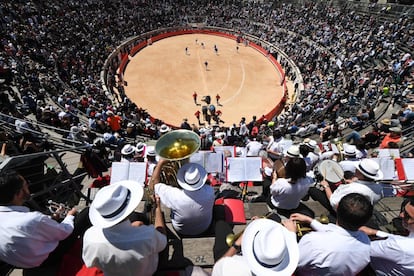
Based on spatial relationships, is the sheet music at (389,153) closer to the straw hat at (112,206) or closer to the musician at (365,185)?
the musician at (365,185)

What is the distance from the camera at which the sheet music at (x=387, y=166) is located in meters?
7.45

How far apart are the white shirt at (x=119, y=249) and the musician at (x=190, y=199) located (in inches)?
45.6

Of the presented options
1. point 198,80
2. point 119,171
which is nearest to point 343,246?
point 119,171

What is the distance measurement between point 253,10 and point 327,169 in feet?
164

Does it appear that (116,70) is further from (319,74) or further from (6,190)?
(6,190)

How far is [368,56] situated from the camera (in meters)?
24.8

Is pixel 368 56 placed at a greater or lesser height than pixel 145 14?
lesser

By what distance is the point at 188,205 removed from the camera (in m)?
4.30

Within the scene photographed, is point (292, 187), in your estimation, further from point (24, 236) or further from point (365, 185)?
point (24, 236)

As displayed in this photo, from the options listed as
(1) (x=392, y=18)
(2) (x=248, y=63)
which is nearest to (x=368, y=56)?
(1) (x=392, y=18)

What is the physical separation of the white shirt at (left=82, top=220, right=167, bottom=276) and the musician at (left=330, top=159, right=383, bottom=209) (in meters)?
3.79

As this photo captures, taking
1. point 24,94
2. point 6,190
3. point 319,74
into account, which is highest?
point 319,74

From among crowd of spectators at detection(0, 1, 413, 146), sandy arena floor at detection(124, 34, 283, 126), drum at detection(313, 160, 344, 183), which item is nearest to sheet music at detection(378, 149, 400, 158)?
drum at detection(313, 160, 344, 183)

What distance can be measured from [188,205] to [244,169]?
10.6ft
